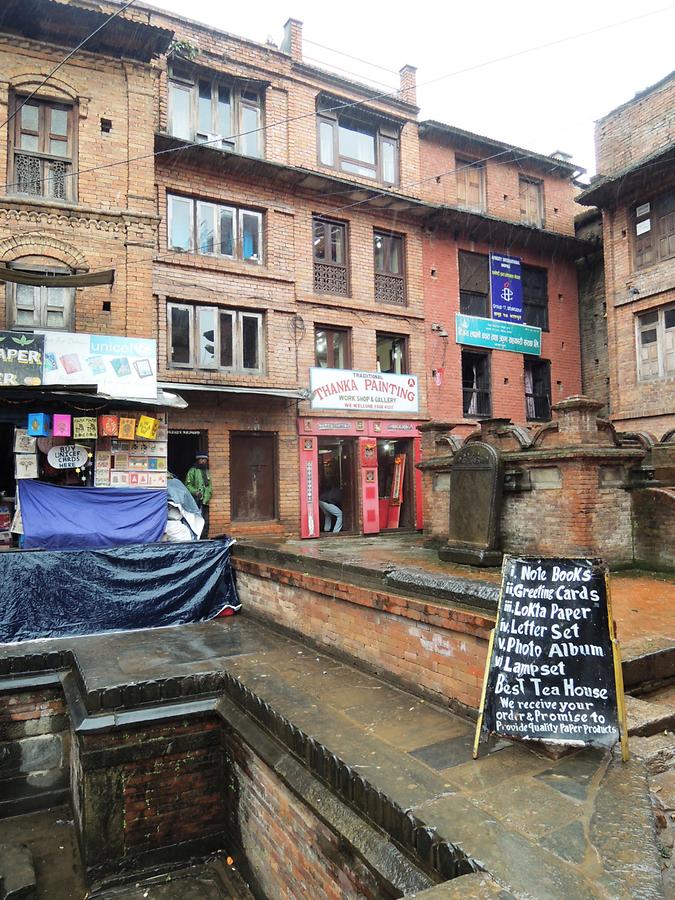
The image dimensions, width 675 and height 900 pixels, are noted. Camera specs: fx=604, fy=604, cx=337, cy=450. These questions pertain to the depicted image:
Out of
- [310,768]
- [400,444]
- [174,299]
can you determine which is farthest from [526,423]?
[310,768]

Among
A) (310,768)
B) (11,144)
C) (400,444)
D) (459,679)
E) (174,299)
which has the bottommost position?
(310,768)

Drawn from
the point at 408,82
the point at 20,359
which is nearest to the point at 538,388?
the point at 408,82

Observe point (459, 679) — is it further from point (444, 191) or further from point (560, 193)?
point (560, 193)

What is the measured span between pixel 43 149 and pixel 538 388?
47.6 ft

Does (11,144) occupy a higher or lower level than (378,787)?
higher

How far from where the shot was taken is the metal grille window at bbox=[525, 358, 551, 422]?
1867cm

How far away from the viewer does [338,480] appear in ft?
52.1

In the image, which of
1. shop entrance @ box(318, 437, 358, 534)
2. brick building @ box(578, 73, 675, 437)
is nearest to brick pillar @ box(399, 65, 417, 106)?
brick building @ box(578, 73, 675, 437)

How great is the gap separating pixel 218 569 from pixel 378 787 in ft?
21.0

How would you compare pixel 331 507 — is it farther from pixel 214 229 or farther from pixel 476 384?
pixel 214 229

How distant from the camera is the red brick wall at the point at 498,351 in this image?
16.8 m

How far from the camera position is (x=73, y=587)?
28.4 feet

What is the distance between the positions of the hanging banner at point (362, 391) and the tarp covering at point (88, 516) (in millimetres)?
5407

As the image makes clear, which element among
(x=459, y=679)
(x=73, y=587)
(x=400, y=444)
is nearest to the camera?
(x=459, y=679)
